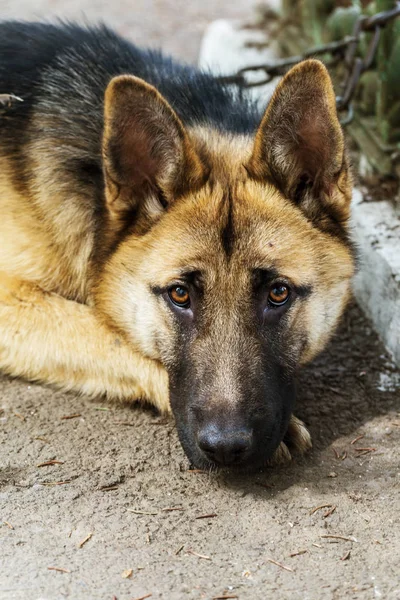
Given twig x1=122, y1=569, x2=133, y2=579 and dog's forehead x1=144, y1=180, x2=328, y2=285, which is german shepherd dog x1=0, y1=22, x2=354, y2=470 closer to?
dog's forehead x1=144, y1=180, x2=328, y2=285

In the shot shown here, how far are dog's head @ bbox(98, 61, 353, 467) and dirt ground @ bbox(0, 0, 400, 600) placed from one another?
10.7 inches

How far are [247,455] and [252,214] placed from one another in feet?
3.75

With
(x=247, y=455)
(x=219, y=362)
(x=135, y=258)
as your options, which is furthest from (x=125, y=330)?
(x=247, y=455)

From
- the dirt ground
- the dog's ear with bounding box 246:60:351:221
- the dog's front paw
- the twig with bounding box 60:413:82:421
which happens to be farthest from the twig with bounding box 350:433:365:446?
the twig with bounding box 60:413:82:421

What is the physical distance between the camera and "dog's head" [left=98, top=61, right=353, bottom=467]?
3.56 meters

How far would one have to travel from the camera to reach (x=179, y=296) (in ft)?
12.4

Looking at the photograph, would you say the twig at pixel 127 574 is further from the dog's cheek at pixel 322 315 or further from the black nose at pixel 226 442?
the dog's cheek at pixel 322 315

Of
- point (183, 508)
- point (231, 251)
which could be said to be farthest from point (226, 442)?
point (231, 251)

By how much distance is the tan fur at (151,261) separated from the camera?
3688 millimetres

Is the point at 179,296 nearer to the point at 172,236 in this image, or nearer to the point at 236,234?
the point at 172,236

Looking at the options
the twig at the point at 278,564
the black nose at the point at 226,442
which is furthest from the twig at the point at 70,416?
the twig at the point at 278,564

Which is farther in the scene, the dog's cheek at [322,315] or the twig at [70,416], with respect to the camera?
the twig at [70,416]

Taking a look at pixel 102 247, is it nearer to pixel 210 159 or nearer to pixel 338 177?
pixel 210 159

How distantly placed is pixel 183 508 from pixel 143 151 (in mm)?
1710
